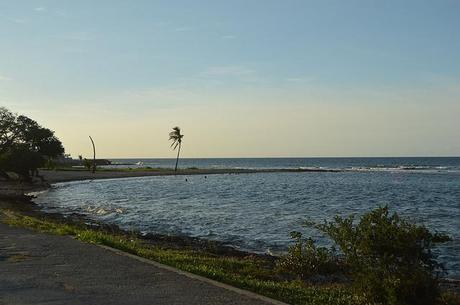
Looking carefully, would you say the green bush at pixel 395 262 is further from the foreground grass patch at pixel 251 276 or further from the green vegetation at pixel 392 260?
the foreground grass patch at pixel 251 276

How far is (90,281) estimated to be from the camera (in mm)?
8836

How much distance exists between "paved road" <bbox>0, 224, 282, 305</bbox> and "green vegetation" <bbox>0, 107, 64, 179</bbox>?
40219 mm

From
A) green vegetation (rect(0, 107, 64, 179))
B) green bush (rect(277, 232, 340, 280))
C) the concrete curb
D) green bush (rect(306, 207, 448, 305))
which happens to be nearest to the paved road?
the concrete curb

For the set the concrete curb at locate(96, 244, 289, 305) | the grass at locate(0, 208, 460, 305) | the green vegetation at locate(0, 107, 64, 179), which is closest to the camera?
the concrete curb at locate(96, 244, 289, 305)

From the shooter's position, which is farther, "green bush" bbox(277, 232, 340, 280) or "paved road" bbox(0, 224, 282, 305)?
"green bush" bbox(277, 232, 340, 280)

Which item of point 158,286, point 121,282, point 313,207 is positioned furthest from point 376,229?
point 313,207

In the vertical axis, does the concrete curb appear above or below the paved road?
below

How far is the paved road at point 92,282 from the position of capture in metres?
7.64

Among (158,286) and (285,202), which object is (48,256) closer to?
(158,286)

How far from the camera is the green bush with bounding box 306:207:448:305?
8.54 m

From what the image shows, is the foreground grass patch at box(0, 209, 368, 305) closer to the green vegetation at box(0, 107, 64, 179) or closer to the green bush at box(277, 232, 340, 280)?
the green bush at box(277, 232, 340, 280)

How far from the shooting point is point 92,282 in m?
8.76

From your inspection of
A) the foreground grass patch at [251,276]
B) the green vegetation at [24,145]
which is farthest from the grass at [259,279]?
the green vegetation at [24,145]

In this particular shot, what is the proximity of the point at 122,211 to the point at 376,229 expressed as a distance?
1029 inches
